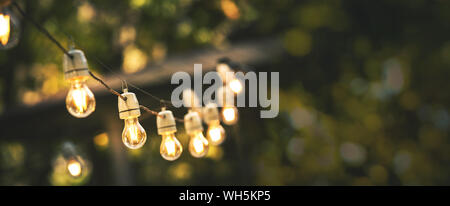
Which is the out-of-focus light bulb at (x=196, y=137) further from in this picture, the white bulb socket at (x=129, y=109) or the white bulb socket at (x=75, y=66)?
the white bulb socket at (x=75, y=66)

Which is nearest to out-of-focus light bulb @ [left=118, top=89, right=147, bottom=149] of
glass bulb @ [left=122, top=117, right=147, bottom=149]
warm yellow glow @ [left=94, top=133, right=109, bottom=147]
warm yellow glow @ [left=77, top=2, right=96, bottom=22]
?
glass bulb @ [left=122, top=117, right=147, bottom=149]

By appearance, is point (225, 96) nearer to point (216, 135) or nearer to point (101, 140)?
point (216, 135)

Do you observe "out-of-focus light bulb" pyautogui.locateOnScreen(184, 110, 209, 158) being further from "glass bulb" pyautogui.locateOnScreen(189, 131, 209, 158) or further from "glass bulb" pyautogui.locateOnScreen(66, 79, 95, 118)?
"glass bulb" pyautogui.locateOnScreen(66, 79, 95, 118)

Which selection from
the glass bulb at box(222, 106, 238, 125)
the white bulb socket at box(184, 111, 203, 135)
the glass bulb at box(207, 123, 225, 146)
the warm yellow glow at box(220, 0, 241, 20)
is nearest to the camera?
the white bulb socket at box(184, 111, 203, 135)

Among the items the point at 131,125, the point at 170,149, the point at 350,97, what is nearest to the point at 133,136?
the point at 131,125

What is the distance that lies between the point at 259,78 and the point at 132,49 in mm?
4316

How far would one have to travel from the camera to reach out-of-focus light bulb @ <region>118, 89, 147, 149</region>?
3.20 metres

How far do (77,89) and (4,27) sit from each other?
1.67 ft

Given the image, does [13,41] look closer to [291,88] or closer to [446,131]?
[291,88]

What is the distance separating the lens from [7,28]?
2500 mm

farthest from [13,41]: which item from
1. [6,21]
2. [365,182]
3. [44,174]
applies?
[44,174]

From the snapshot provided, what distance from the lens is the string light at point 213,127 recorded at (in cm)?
483

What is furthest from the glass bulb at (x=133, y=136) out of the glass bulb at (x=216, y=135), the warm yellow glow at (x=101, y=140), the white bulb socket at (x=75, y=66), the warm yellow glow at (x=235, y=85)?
the warm yellow glow at (x=101, y=140)

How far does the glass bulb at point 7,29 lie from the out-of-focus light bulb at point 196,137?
183cm
